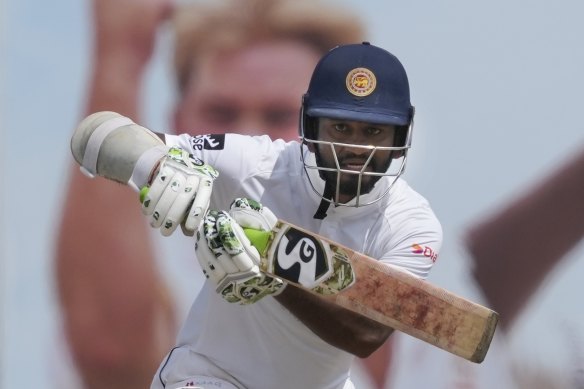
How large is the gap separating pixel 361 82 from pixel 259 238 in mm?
512

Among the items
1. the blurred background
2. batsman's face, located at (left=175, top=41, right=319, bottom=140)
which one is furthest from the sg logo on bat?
batsman's face, located at (left=175, top=41, right=319, bottom=140)

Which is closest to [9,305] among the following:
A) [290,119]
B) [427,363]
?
[290,119]

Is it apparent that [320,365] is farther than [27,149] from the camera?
No

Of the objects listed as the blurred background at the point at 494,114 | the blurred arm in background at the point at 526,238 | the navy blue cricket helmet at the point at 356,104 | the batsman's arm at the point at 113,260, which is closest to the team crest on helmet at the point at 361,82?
the navy blue cricket helmet at the point at 356,104

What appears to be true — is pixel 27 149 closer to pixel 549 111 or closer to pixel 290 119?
pixel 290 119

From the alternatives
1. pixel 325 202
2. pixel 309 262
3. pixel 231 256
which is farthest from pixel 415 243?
pixel 231 256

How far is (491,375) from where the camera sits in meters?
4.17

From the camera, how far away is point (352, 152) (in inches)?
107

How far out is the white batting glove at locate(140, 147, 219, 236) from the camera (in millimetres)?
2428

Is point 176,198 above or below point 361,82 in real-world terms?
below

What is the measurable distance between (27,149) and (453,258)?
139 cm

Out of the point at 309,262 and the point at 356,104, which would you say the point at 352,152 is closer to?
the point at 356,104

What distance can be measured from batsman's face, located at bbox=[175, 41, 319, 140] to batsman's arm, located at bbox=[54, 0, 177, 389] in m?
0.19

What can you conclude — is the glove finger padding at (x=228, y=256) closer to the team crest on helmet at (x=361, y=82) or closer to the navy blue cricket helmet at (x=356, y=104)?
the navy blue cricket helmet at (x=356, y=104)
